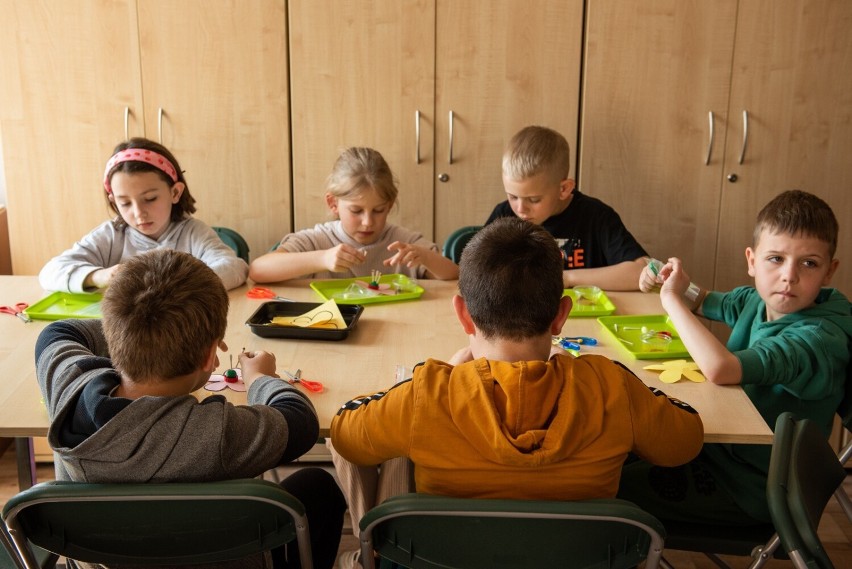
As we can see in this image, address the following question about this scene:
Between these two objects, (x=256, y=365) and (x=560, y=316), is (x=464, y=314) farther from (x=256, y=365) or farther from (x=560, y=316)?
(x=256, y=365)

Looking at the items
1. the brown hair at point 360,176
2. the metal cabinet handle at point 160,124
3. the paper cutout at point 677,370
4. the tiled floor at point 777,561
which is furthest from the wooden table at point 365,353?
the metal cabinet handle at point 160,124

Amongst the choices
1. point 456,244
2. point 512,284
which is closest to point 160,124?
point 456,244

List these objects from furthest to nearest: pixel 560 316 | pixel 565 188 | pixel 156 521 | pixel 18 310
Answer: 1. pixel 565 188
2. pixel 18 310
3. pixel 560 316
4. pixel 156 521

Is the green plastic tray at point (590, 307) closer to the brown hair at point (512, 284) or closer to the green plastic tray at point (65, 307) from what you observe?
the brown hair at point (512, 284)

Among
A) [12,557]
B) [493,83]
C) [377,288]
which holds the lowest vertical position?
[12,557]

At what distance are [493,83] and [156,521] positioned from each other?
2.27 meters

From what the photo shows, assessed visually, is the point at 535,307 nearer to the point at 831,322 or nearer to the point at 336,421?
the point at 336,421

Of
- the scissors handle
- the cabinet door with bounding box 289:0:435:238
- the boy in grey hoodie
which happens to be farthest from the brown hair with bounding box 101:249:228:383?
the cabinet door with bounding box 289:0:435:238

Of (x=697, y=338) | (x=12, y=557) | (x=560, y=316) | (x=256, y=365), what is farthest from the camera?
(x=697, y=338)

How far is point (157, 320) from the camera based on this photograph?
56.1 inches

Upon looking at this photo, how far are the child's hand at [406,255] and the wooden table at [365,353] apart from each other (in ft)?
0.30

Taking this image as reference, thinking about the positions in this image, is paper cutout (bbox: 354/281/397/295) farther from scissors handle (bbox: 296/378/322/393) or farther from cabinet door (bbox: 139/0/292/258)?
cabinet door (bbox: 139/0/292/258)

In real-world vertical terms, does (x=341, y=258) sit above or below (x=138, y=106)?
below

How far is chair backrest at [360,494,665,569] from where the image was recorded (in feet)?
4.09
